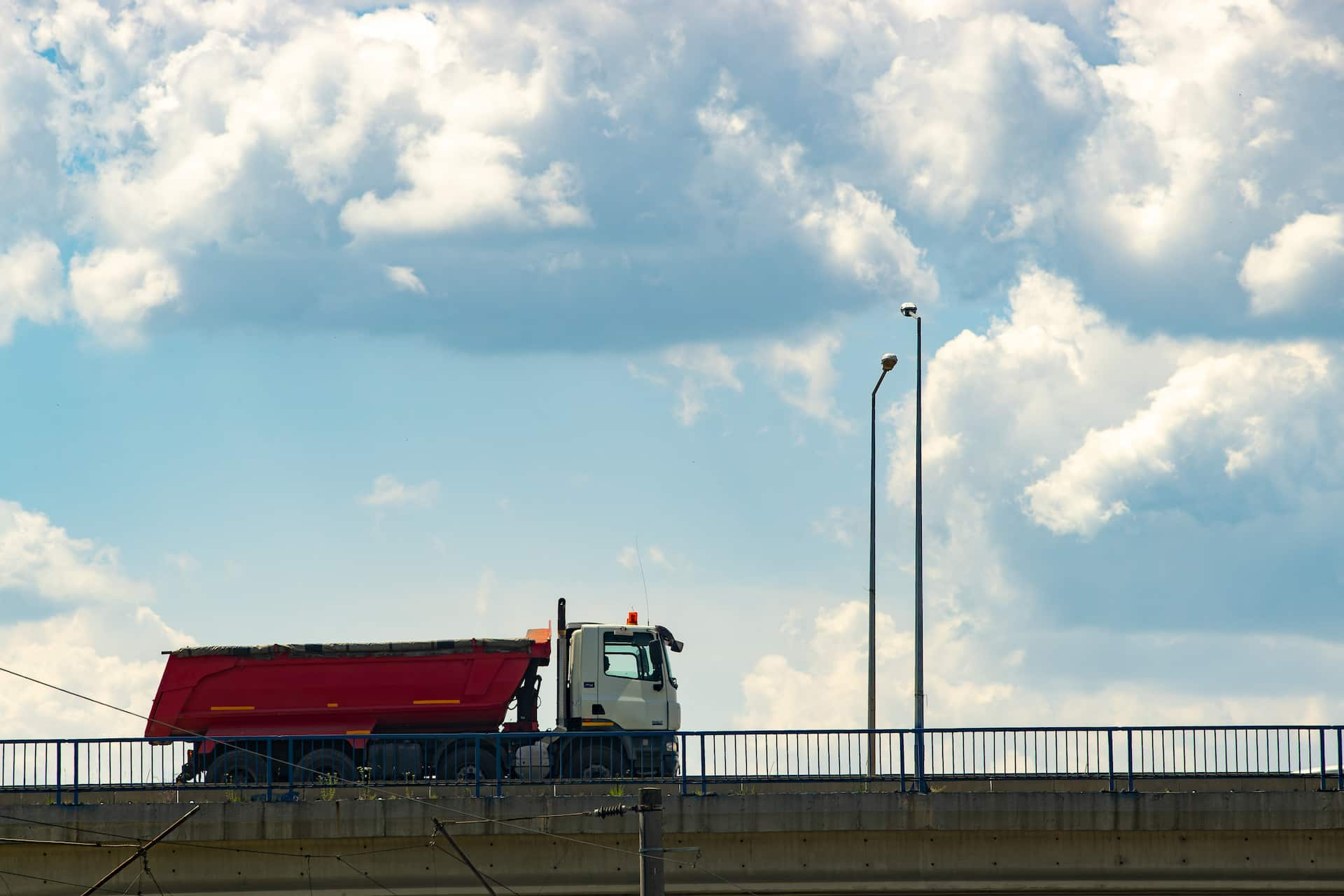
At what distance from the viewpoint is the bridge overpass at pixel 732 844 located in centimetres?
2295

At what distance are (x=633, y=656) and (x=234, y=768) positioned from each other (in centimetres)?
722

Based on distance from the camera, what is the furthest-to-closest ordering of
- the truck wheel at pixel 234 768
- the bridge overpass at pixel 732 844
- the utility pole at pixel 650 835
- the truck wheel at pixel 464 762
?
the truck wheel at pixel 464 762
the truck wheel at pixel 234 768
the bridge overpass at pixel 732 844
the utility pole at pixel 650 835

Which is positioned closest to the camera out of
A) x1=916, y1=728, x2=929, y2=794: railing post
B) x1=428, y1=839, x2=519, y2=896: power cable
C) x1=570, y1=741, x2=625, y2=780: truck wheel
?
x1=428, y1=839, x2=519, y2=896: power cable

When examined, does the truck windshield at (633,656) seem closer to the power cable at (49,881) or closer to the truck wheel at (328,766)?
the truck wheel at (328,766)

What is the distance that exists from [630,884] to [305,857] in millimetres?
4630

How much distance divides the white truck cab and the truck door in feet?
0.04

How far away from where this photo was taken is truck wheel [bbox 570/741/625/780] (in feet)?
84.4

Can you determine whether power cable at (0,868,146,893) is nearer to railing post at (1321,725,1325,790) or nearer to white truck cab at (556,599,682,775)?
white truck cab at (556,599,682,775)

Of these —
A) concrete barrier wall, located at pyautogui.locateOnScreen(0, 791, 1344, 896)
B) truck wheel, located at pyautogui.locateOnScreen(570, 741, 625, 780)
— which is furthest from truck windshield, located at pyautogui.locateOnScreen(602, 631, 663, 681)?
concrete barrier wall, located at pyautogui.locateOnScreen(0, 791, 1344, 896)

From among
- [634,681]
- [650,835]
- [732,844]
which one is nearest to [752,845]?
[732,844]

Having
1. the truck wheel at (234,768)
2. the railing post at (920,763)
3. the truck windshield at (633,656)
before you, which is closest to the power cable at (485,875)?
the truck wheel at (234,768)

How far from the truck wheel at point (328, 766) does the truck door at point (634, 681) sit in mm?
4723

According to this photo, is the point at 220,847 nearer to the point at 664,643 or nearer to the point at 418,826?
the point at 418,826

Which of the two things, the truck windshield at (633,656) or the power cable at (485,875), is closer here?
the power cable at (485,875)
